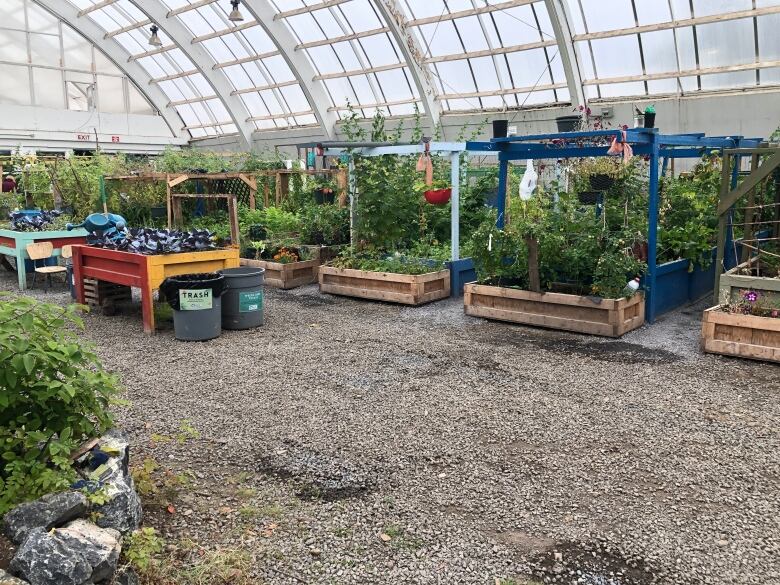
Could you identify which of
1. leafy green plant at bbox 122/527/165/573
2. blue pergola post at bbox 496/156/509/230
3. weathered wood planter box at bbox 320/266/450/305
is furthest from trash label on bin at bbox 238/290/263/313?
Result: leafy green plant at bbox 122/527/165/573

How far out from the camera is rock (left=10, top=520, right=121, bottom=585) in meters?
2.44

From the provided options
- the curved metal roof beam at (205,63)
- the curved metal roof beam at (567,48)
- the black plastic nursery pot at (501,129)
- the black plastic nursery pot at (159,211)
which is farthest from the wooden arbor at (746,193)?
the curved metal roof beam at (205,63)

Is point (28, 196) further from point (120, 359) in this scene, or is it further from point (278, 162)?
point (120, 359)

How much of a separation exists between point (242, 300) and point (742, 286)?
16.4ft

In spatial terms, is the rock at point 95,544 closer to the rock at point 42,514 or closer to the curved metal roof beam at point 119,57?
the rock at point 42,514

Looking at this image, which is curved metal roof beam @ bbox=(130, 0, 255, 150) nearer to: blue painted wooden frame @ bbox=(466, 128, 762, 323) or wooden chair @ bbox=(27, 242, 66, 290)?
wooden chair @ bbox=(27, 242, 66, 290)

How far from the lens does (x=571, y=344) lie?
6.61 meters

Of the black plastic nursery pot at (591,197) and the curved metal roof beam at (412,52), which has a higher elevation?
the curved metal roof beam at (412,52)

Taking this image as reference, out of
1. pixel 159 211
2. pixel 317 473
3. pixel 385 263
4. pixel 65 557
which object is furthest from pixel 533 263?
pixel 159 211

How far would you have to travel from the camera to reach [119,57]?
1096 inches

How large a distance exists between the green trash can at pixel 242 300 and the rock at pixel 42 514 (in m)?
4.60

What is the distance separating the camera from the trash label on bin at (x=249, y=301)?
733 centimetres

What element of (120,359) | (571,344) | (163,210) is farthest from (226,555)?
(163,210)

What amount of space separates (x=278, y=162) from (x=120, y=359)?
9.43 meters
